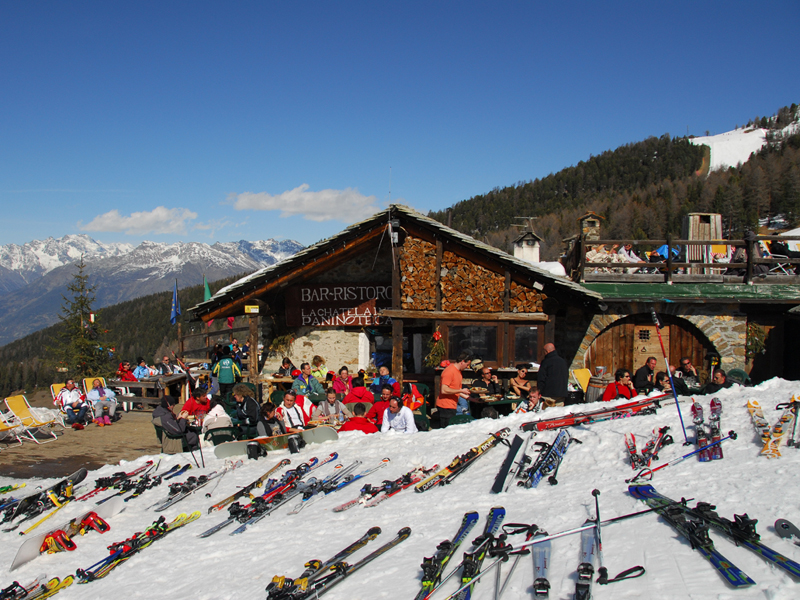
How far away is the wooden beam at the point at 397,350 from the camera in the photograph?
1058 cm

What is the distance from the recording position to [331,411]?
29.1ft

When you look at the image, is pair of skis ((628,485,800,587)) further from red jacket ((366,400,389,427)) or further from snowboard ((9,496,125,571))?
snowboard ((9,496,125,571))

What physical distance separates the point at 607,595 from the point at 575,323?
366 inches

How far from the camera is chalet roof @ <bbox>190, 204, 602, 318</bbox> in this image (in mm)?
10141

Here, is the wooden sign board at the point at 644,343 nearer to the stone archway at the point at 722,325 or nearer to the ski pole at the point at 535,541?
the stone archway at the point at 722,325

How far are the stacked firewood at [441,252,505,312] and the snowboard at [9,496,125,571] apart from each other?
6.33 metres

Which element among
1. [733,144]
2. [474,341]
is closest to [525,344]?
[474,341]

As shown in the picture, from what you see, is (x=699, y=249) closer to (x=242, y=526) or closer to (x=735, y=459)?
(x=735, y=459)

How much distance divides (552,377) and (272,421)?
4327mm

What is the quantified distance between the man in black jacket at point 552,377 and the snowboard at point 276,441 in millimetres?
3295

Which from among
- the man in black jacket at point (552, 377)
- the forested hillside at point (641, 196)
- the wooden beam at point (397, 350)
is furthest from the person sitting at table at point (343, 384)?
the forested hillside at point (641, 196)

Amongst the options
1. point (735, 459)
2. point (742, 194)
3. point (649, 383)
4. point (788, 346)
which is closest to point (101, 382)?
point (649, 383)

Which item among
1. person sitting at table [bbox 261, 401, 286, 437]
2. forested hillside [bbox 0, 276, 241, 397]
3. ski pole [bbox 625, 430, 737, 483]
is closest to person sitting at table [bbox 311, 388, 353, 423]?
person sitting at table [bbox 261, 401, 286, 437]

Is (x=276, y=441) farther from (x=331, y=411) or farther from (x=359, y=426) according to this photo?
(x=331, y=411)
